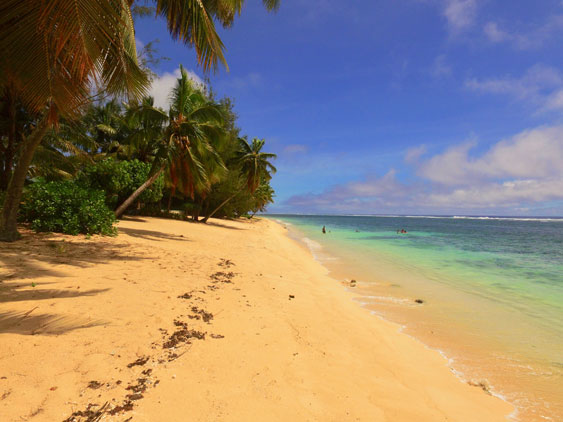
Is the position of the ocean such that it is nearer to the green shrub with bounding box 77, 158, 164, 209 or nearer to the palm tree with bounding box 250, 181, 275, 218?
the green shrub with bounding box 77, 158, 164, 209

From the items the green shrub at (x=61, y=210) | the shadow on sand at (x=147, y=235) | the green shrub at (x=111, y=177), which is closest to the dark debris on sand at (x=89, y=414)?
the green shrub at (x=61, y=210)

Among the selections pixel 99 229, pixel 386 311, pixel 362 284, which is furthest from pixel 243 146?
pixel 386 311

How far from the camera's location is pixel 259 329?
393 centimetres

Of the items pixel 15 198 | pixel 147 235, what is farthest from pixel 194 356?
pixel 147 235

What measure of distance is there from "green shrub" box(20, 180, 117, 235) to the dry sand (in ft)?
9.30

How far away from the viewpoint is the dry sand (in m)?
2.19

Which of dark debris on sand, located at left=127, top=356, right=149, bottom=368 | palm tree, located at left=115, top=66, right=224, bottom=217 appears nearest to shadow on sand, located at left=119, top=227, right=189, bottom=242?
palm tree, located at left=115, top=66, right=224, bottom=217

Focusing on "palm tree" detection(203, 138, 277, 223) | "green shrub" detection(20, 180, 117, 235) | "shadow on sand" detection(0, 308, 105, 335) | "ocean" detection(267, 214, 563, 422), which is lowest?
"ocean" detection(267, 214, 563, 422)

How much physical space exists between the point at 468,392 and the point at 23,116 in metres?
17.9

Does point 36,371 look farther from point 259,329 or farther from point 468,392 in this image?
point 468,392

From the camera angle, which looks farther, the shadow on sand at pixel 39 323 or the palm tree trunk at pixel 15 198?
the palm tree trunk at pixel 15 198

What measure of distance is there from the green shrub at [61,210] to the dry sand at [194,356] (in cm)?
283

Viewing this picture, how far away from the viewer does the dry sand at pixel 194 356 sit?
219cm

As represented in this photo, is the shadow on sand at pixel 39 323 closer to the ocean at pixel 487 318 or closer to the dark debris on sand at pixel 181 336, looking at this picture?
the dark debris on sand at pixel 181 336
